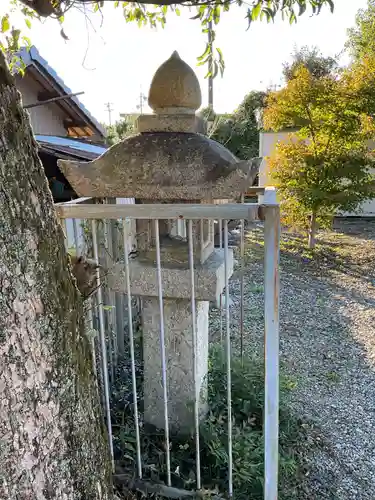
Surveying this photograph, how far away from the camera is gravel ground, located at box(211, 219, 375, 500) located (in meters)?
2.60

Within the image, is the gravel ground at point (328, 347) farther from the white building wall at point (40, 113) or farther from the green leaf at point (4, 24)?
the white building wall at point (40, 113)

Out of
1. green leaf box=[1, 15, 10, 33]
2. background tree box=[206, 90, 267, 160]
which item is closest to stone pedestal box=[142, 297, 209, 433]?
green leaf box=[1, 15, 10, 33]

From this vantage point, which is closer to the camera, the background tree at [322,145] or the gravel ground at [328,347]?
the gravel ground at [328,347]

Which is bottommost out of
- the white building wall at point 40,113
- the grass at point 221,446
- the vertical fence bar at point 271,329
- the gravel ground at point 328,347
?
the gravel ground at point 328,347

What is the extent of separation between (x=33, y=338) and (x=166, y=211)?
737 mm

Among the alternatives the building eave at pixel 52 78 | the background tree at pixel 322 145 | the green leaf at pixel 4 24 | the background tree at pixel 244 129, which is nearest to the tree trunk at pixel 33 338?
the green leaf at pixel 4 24

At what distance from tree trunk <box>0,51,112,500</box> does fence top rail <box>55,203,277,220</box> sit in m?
0.48

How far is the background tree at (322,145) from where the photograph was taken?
704cm

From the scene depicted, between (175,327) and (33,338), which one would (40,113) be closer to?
(175,327)

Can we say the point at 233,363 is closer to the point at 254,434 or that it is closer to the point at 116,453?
the point at 254,434

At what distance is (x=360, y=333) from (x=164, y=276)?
3.51 metres

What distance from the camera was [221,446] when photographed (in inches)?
87.4

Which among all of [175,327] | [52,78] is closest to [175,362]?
[175,327]

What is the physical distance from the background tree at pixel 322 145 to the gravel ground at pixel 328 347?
1243mm
